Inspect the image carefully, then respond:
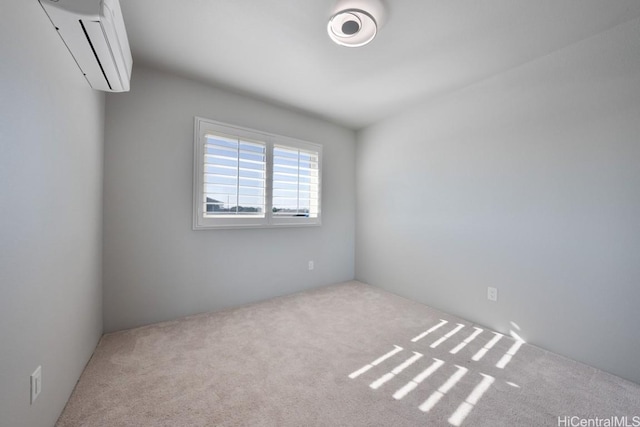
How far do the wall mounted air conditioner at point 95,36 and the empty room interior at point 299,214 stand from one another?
0.04ft

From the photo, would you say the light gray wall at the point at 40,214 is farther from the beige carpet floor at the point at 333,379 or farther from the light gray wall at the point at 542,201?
the light gray wall at the point at 542,201

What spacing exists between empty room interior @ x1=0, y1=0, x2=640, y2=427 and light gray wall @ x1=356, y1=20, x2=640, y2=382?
15 millimetres

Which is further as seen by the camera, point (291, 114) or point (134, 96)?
point (291, 114)

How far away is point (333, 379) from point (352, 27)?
2.32 metres

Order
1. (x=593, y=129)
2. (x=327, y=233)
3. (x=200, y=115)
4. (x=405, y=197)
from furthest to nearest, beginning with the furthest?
(x=327, y=233), (x=405, y=197), (x=200, y=115), (x=593, y=129)

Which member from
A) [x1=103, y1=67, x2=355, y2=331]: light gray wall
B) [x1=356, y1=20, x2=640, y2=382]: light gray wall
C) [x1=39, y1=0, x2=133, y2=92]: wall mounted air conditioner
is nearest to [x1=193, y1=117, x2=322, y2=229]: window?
[x1=103, y1=67, x2=355, y2=331]: light gray wall

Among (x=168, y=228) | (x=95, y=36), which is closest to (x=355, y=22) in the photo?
(x=95, y=36)

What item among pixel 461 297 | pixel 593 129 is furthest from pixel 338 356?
pixel 593 129

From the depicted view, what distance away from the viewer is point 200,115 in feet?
8.11

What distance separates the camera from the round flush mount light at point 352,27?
154cm

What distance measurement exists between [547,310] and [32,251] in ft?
10.7

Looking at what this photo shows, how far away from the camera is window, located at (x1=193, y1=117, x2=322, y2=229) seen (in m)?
2.49

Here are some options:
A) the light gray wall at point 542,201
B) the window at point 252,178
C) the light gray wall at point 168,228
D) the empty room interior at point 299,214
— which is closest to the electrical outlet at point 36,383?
the empty room interior at point 299,214

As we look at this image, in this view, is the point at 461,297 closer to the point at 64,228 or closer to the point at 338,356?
the point at 338,356
